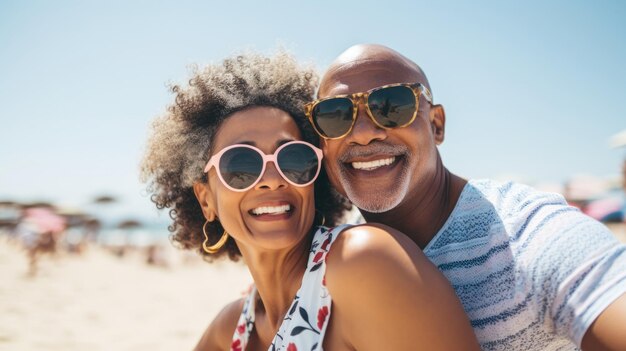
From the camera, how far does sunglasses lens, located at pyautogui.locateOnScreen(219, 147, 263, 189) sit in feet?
8.11

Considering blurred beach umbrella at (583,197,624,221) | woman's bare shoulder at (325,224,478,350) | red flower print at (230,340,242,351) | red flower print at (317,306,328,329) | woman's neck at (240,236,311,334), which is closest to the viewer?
woman's bare shoulder at (325,224,478,350)

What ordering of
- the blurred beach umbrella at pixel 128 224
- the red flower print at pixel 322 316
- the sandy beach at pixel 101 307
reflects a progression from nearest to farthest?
1. the red flower print at pixel 322 316
2. the sandy beach at pixel 101 307
3. the blurred beach umbrella at pixel 128 224

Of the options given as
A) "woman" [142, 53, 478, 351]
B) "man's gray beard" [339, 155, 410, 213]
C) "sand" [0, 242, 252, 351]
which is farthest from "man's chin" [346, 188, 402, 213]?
"sand" [0, 242, 252, 351]

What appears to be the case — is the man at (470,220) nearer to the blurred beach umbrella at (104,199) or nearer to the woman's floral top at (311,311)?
the woman's floral top at (311,311)

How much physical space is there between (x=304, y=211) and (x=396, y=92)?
2.78ft

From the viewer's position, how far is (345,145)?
2680mm

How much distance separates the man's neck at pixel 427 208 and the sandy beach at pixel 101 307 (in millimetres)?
2515

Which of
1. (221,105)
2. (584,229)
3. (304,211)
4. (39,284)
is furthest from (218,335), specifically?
(39,284)

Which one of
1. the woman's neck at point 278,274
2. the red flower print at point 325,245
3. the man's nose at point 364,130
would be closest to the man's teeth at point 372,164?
the man's nose at point 364,130

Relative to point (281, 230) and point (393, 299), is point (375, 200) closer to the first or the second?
point (281, 230)

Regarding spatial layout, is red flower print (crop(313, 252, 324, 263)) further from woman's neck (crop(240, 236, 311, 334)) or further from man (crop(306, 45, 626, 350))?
man (crop(306, 45, 626, 350))

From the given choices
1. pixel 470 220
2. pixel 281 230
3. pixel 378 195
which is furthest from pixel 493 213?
pixel 281 230

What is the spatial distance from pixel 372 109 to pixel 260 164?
702 millimetres

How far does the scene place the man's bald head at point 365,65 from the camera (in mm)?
2707
